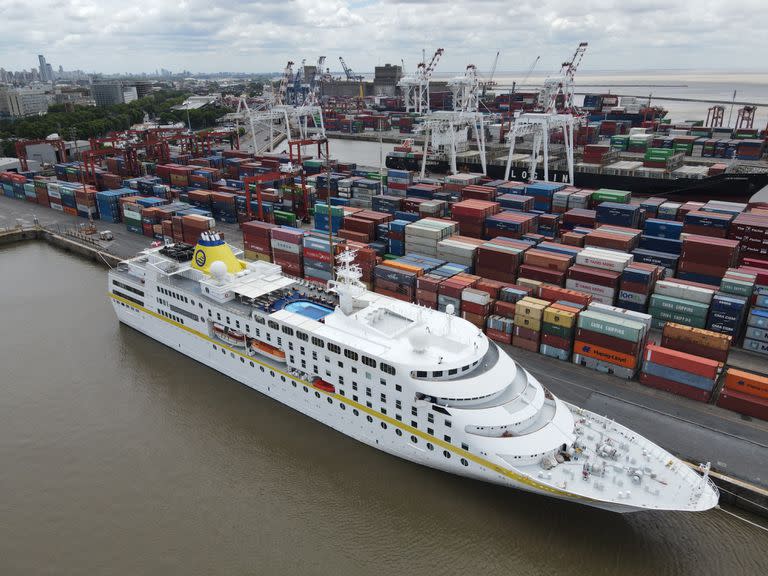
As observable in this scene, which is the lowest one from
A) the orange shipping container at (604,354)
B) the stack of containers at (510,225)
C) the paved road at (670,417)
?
the paved road at (670,417)

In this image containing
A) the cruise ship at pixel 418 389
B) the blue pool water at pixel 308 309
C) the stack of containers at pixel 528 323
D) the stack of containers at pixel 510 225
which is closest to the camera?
the cruise ship at pixel 418 389

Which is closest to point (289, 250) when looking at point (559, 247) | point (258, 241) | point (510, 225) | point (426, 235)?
point (258, 241)

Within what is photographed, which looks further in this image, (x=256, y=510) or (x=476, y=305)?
(x=476, y=305)

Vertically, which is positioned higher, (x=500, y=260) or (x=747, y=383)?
(x=500, y=260)

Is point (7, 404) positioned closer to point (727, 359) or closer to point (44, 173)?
point (727, 359)

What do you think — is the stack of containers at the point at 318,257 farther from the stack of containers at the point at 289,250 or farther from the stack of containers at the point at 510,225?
the stack of containers at the point at 510,225

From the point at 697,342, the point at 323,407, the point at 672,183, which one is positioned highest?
the point at 672,183

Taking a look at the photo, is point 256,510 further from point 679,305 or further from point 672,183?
point 672,183

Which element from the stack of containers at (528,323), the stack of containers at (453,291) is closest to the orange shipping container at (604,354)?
the stack of containers at (528,323)
